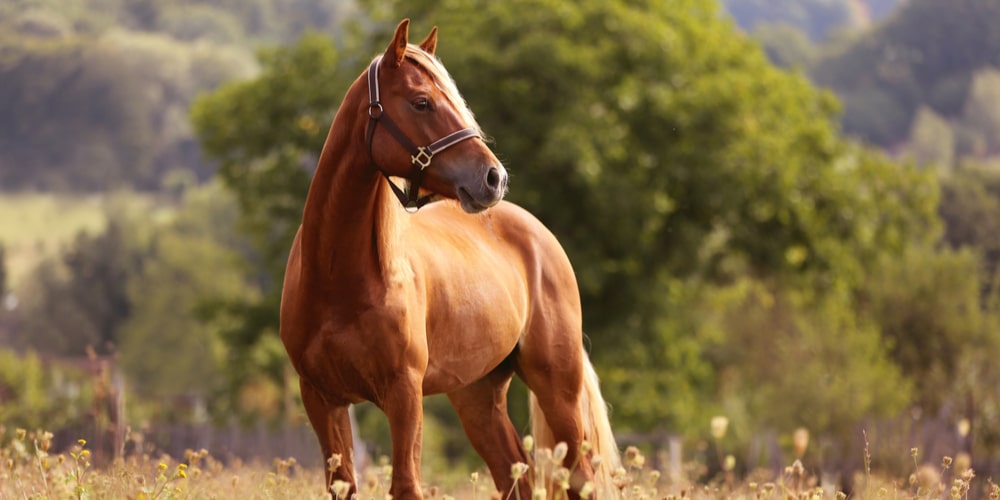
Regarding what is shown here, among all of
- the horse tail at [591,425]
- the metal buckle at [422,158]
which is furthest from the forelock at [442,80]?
the horse tail at [591,425]

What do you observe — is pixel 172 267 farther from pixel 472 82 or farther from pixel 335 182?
pixel 335 182

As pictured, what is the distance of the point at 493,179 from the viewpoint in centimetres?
572

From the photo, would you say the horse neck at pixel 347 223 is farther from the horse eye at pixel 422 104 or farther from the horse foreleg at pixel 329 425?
the horse foreleg at pixel 329 425

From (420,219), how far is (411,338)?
1073 millimetres

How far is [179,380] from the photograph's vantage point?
69188 millimetres

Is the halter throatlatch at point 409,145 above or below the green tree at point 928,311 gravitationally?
above

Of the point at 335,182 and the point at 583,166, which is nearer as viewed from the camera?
the point at 335,182

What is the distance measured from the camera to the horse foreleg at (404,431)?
586cm

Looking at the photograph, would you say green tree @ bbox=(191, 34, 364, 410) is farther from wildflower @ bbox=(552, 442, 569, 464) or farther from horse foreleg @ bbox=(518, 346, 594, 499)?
wildflower @ bbox=(552, 442, 569, 464)

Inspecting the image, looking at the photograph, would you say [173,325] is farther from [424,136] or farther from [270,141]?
[424,136]

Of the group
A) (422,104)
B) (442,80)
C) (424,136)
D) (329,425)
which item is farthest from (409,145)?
(329,425)

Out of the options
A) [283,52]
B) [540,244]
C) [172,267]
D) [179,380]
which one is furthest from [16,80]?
[540,244]

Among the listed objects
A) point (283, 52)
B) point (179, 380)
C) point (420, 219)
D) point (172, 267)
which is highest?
point (283, 52)

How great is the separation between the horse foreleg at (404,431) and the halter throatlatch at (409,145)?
828 mm
